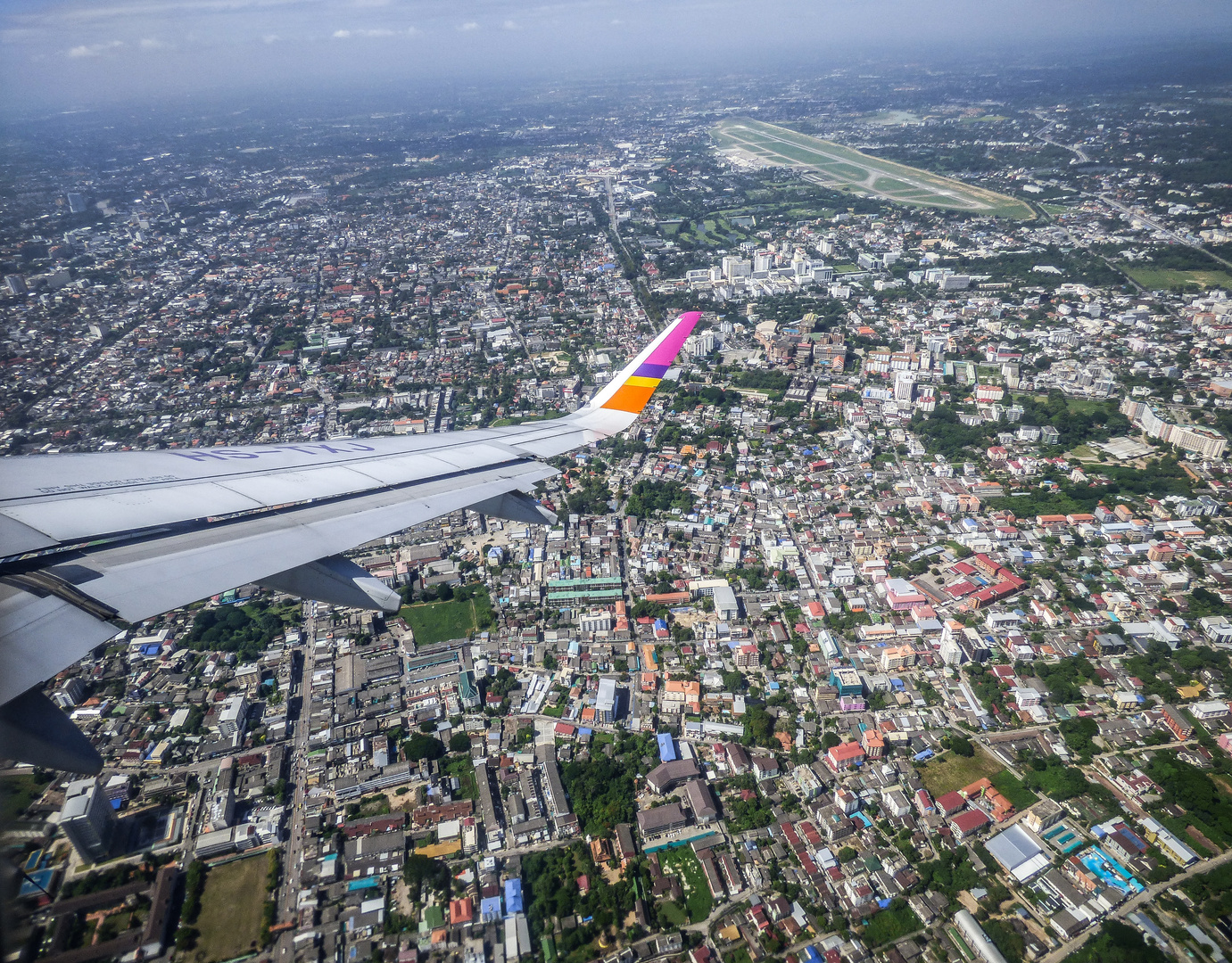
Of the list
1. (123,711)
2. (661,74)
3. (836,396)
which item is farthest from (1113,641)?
(661,74)

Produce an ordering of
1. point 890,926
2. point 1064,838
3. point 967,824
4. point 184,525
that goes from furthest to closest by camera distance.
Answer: point 967,824, point 1064,838, point 890,926, point 184,525

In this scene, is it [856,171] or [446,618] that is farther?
[856,171]

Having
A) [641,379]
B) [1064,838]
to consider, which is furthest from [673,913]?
[641,379]

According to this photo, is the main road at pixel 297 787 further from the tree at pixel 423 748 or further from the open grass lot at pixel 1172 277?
the open grass lot at pixel 1172 277

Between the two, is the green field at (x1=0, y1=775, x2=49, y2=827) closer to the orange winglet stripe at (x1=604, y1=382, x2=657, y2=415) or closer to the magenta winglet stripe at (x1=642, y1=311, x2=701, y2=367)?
the orange winglet stripe at (x1=604, y1=382, x2=657, y2=415)

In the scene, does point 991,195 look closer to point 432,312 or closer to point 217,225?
point 432,312

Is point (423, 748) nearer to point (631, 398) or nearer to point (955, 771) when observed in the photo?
point (631, 398)

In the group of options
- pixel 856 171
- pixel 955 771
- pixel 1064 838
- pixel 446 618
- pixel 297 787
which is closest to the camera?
pixel 1064 838

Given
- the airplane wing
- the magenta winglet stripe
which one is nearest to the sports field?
the magenta winglet stripe
